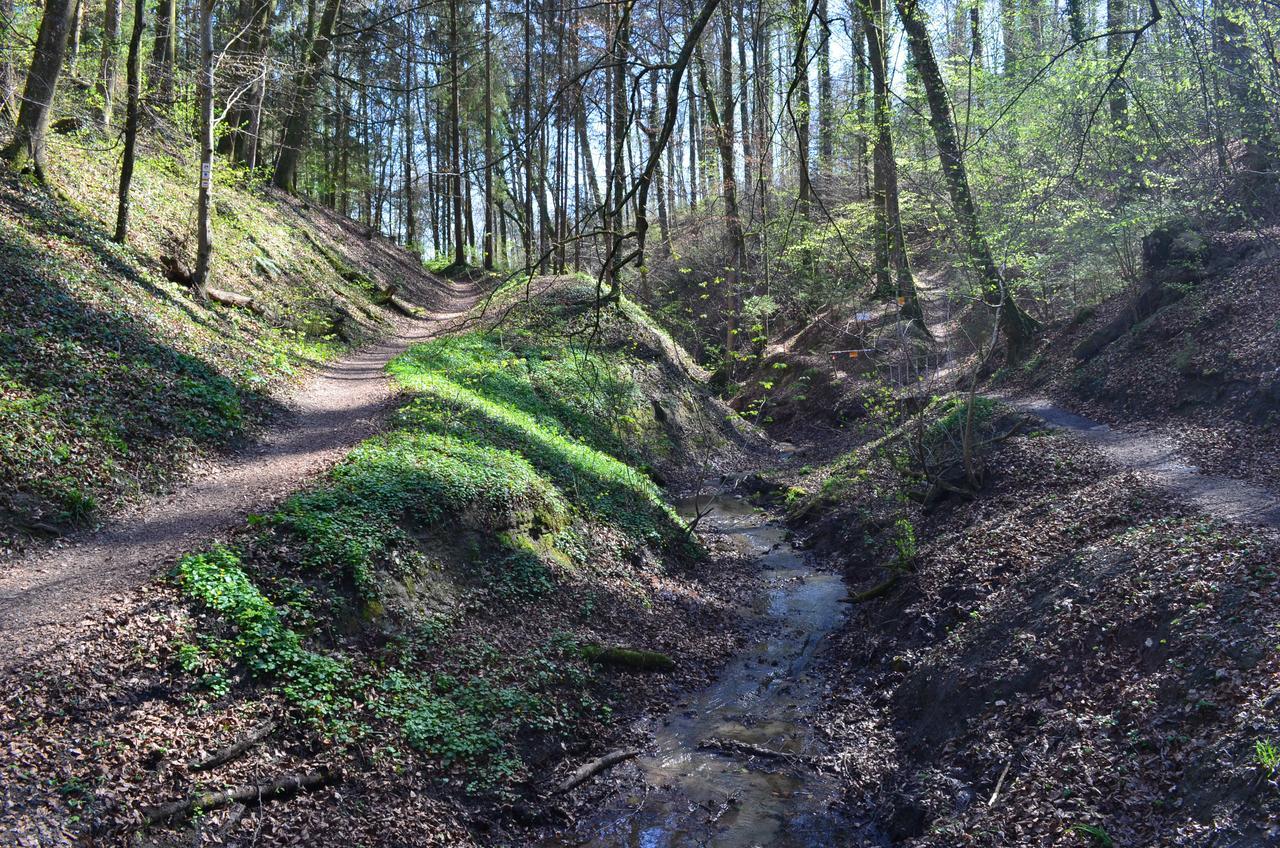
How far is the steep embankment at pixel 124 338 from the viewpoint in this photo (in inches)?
326

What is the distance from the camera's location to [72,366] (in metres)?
9.49

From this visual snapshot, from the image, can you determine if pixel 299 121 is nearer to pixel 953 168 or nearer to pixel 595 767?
pixel 953 168

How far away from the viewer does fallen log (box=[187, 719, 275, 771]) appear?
18.6 ft

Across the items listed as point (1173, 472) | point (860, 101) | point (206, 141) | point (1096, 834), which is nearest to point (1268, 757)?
point (1096, 834)

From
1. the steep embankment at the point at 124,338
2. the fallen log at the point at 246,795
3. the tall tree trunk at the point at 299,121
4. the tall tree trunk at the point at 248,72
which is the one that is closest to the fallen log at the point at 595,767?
the fallen log at the point at 246,795

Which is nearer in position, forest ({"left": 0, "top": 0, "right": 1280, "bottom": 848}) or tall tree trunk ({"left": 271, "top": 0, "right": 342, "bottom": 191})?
forest ({"left": 0, "top": 0, "right": 1280, "bottom": 848})

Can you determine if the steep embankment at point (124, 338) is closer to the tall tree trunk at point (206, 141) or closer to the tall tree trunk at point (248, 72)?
the tall tree trunk at point (206, 141)

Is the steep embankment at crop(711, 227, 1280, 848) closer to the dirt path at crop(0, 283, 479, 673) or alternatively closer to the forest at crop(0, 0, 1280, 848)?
the forest at crop(0, 0, 1280, 848)

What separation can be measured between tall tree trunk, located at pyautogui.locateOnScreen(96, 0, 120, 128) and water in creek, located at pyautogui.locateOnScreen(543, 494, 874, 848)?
16336 millimetres

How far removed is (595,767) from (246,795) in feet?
10.6

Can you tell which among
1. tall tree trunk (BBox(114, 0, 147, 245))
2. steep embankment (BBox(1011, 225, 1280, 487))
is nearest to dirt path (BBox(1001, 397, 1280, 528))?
steep embankment (BBox(1011, 225, 1280, 487))

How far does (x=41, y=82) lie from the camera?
1212 centimetres

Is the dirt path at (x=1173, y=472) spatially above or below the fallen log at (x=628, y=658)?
above

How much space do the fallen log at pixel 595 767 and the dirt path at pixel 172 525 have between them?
447 cm
